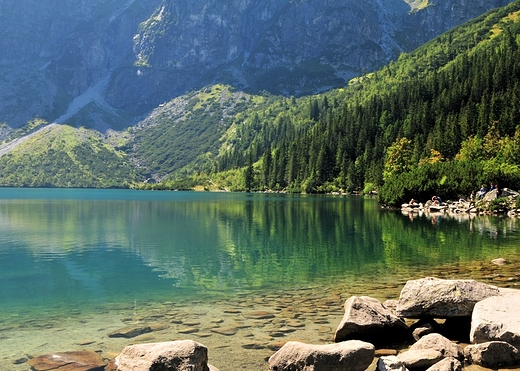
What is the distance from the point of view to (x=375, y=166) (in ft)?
529

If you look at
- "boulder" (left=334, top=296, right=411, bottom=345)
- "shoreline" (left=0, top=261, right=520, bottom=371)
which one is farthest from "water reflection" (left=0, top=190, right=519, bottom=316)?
"boulder" (left=334, top=296, right=411, bottom=345)

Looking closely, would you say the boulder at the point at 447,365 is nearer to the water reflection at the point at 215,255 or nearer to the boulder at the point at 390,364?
the boulder at the point at 390,364

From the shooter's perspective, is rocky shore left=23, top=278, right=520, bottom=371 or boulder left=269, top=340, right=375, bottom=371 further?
boulder left=269, top=340, right=375, bottom=371

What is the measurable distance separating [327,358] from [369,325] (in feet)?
11.0

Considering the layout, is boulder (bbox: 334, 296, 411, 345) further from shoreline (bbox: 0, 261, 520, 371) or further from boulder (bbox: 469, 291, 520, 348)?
boulder (bbox: 469, 291, 520, 348)

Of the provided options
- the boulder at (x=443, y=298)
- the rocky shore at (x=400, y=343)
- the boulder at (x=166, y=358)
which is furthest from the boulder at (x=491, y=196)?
the boulder at (x=166, y=358)

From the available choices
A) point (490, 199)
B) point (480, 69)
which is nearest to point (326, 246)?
point (490, 199)

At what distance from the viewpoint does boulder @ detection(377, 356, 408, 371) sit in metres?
11.8

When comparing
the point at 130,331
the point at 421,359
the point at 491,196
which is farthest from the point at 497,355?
the point at 491,196

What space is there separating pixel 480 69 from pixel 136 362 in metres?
183

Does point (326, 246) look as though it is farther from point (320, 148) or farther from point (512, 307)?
point (320, 148)

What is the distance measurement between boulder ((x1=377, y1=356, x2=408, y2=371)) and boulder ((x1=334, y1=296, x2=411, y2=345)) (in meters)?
2.32

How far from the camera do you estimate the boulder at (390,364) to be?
11828mm

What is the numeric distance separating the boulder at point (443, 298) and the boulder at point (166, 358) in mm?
8015
